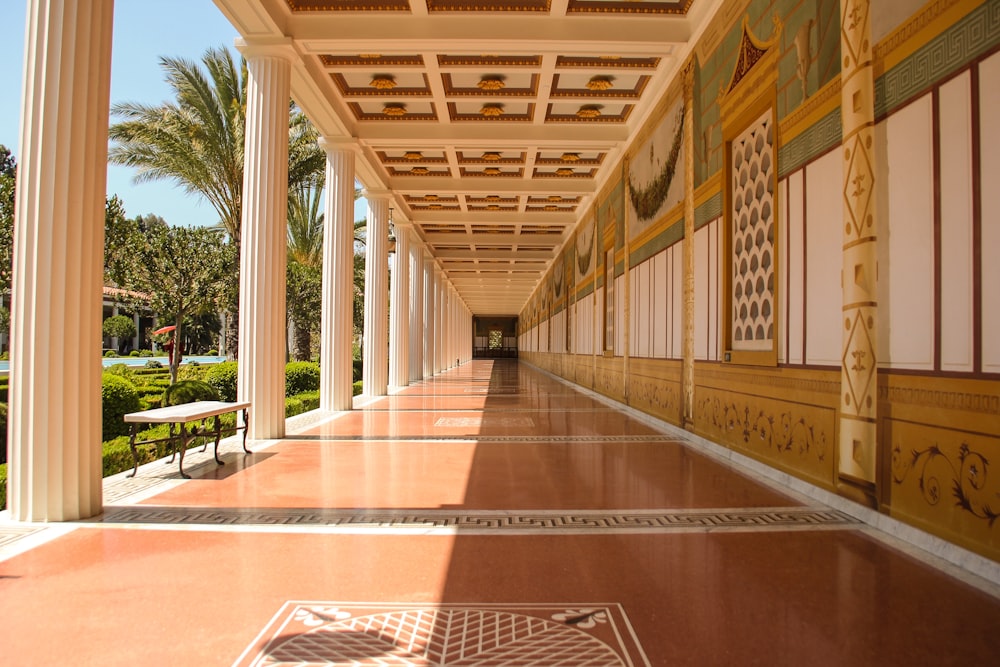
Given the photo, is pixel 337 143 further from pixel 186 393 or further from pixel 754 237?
pixel 754 237

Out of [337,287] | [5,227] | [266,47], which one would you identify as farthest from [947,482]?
[5,227]

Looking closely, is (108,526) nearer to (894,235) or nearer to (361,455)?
(361,455)

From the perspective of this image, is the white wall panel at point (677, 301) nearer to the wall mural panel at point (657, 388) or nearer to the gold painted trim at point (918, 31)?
the wall mural panel at point (657, 388)

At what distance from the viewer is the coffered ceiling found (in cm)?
776

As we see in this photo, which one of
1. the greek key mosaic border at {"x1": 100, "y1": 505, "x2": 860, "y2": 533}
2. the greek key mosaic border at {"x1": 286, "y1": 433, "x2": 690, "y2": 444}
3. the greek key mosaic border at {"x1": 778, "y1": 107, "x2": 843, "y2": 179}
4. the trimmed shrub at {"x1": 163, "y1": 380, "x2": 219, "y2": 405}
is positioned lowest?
the greek key mosaic border at {"x1": 286, "y1": 433, "x2": 690, "y2": 444}

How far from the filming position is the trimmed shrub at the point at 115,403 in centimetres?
823

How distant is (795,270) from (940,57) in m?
1.95

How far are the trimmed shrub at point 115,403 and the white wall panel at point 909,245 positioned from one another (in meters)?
8.56

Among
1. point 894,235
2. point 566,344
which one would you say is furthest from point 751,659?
point 566,344

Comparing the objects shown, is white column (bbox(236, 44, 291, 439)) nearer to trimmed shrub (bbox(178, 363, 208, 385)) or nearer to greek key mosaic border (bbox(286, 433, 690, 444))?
greek key mosaic border (bbox(286, 433, 690, 444))

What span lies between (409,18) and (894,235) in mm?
6317

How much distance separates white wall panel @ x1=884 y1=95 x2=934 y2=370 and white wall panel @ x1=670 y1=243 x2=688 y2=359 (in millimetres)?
4127

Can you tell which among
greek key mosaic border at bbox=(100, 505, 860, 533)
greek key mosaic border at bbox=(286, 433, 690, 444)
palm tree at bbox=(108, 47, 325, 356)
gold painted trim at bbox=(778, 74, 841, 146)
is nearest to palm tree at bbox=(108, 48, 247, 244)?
palm tree at bbox=(108, 47, 325, 356)

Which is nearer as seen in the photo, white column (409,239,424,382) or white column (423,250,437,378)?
white column (409,239,424,382)
